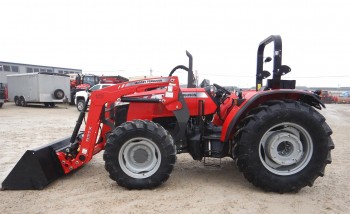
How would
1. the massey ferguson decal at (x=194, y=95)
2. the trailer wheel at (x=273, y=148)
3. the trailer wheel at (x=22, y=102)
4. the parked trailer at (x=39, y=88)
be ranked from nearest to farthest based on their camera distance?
the trailer wheel at (x=273, y=148)
the massey ferguson decal at (x=194, y=95)
the parked trailer at (x=39, y=88)
the trailer wheel at (x=22, y=102)

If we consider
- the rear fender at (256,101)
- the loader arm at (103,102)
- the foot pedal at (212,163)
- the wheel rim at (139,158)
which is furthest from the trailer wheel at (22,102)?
the rear fender at (256,101)

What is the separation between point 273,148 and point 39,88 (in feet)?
66.1

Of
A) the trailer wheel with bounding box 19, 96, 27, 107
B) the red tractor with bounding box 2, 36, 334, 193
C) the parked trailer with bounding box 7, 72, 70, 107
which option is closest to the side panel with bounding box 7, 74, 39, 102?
the parked trailer with bounding box 7, 72, 70, 107

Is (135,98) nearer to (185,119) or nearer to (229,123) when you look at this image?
(185,119)

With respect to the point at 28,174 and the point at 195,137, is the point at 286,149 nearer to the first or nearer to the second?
the point at 195,137

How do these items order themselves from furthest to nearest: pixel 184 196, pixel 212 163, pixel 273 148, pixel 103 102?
1. pixel 212 163
2. pixel 103 102
3. pixel 273 148
4. pixel 184 196

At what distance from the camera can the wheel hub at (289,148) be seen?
4.05 meters

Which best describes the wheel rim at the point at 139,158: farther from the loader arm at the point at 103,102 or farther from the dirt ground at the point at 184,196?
the loader arm at the point at 103,102

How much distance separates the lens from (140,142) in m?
4.13

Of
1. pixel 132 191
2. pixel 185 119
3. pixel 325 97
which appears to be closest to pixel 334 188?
pixel 185 119

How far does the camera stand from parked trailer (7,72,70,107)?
69.1 ft

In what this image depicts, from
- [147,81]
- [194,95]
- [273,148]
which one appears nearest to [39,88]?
[147,81]

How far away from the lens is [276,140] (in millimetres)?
4055

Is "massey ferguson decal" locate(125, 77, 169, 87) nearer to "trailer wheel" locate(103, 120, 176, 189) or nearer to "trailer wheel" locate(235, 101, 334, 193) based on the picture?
"trailer wheel" locate(103, 120, 176, 189)
